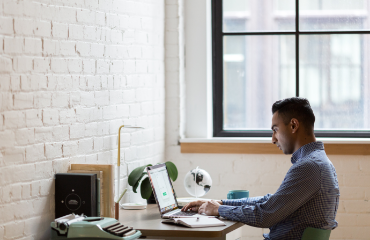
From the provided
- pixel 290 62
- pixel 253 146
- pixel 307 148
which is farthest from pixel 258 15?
pixel 307 148

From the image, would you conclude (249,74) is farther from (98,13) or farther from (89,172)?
(89,172)

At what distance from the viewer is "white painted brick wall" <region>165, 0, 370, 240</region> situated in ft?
11.7

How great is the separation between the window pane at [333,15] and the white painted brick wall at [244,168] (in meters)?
Result: 0.95

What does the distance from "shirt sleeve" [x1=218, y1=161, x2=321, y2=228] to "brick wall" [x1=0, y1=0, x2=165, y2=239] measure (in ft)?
3.06

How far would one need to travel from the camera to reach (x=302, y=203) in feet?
7.59

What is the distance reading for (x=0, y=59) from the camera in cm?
196

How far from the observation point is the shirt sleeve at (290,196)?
2.31m

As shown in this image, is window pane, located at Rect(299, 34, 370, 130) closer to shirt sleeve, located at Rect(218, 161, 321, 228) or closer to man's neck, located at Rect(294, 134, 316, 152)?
man's neck, located at Rect(294, 134, 316, 152)

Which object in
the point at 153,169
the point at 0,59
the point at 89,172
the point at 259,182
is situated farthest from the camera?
the point at 259,182

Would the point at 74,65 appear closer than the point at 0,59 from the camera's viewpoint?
No

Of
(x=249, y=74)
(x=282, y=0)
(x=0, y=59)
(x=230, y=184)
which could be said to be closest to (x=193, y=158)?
(x=230, y=184)

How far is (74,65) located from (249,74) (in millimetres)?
1779

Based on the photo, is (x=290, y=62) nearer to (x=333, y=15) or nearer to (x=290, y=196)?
(x=333, y=15)

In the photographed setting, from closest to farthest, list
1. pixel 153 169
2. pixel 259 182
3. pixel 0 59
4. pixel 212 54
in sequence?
pixel 0 59, pixel 153 169, pixel 259 182, pixel 212 54
